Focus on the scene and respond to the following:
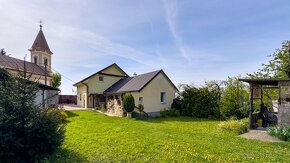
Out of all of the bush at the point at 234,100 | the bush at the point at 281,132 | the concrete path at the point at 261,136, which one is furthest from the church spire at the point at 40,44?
the bush at the point at 281,132

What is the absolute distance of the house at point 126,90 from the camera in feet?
72.4

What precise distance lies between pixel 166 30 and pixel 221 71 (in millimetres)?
9037

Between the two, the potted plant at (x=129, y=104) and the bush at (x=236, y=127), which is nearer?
the bush at (x=236, y=127)

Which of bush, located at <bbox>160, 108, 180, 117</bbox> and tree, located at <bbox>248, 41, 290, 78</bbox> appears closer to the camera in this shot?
tree, located at <bbox>248, 41, 290, 78</bbox>

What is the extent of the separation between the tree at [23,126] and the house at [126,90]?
14.3m

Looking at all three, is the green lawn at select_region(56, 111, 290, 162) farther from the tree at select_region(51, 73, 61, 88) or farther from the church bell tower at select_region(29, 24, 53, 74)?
the tree at select_region(51, 73, 61, 88)

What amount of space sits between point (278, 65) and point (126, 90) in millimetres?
14721

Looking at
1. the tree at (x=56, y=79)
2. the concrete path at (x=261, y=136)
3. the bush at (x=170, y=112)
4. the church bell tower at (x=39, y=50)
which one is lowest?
the bush at (x=170, y=112)

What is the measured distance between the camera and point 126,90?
22781 mm

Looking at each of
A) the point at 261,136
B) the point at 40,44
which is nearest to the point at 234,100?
the point at 261,136

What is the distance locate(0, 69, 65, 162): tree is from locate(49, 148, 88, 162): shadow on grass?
1.21 ft

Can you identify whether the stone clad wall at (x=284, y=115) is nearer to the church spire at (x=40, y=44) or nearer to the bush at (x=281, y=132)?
the bush at (x=281, y=132)

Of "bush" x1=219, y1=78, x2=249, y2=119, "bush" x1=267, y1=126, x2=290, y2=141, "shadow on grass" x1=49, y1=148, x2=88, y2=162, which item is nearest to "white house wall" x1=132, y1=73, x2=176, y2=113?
"bush" x1=219, y1=78, x2=249, y2=119

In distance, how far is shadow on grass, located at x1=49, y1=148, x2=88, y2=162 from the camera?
6984 millimetres
